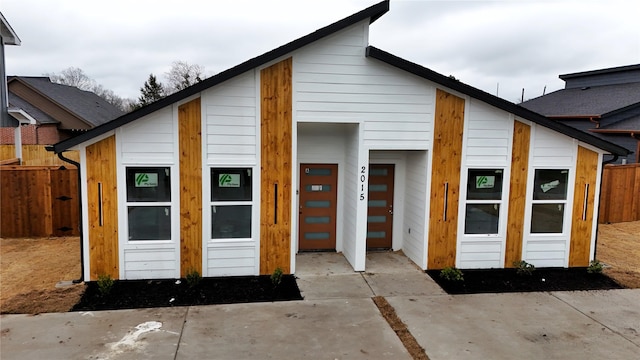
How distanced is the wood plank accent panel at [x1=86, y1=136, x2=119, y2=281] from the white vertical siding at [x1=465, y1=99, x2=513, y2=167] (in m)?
6.69

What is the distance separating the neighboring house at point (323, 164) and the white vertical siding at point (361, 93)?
0.02 meters

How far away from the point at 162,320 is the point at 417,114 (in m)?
5.76

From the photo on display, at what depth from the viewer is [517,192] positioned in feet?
28.3

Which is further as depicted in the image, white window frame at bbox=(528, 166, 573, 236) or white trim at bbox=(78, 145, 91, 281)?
white window frame at bbox=(528, 166, 573, 236)

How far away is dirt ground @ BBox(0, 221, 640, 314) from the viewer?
6820mm

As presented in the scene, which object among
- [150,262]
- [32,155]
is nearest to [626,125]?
[150,262]

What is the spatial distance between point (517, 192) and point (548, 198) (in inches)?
29.6

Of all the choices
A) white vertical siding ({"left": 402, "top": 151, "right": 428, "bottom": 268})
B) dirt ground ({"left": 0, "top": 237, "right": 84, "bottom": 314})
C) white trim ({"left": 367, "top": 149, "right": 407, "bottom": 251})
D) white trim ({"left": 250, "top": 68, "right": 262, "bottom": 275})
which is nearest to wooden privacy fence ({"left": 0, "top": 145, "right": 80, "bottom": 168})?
dirt ground ({"left": 0, "top": 237, "right": 84, "bottom": 314})

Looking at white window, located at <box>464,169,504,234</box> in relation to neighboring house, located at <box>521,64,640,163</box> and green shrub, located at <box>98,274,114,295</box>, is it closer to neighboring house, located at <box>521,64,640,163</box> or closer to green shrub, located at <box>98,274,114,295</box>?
green shrub, located at <box>98,274,114,295</box>

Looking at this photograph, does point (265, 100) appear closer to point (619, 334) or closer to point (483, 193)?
point (483, 193)

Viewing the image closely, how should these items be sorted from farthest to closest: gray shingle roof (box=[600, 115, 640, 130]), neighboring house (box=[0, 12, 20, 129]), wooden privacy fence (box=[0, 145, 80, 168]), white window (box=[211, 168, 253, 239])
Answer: wooden privacy fence (box=[0, 145, 80, 168]) → gray shingle roof (box=[600, 115, 640, 130]) → neighboring house (box=[0, 12, 20, 129]) → white window (box=[211, 168, 253, 239])

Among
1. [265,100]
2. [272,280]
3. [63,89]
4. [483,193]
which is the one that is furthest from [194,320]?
[63,89]

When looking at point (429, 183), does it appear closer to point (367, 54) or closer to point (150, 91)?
point (367, 54)

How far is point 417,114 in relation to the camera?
827cm
